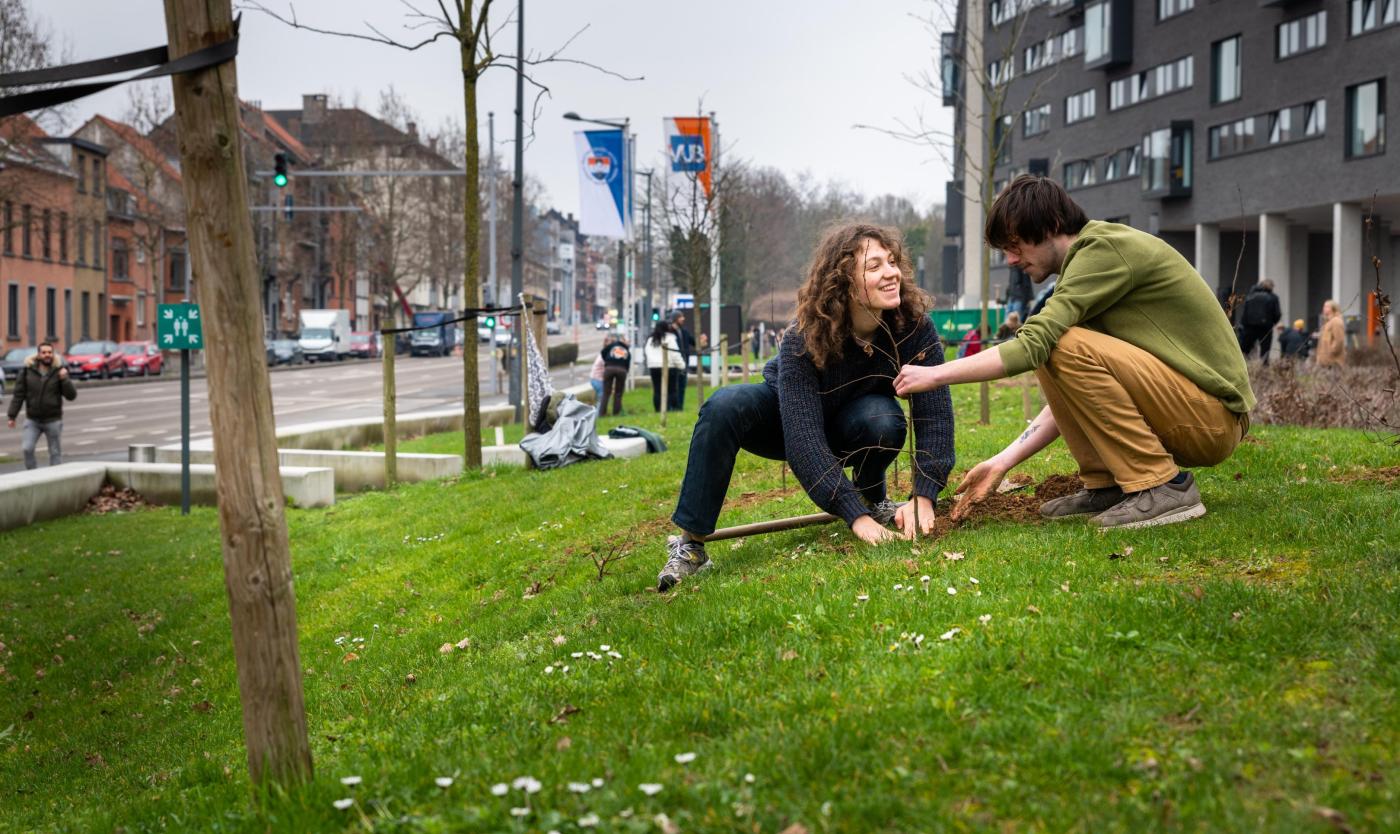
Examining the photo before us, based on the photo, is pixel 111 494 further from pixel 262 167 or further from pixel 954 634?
pixel 262 167

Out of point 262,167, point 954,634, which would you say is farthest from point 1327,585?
point 262,167

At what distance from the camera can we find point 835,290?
5.81 metres

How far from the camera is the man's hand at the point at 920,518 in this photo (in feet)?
18.8

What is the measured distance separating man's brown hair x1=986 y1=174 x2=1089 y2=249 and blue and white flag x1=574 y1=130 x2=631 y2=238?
2393cm

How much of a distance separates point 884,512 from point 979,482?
0.69 m

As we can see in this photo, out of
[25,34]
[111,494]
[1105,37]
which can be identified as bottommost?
[111,494]

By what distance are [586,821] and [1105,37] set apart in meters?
58.1

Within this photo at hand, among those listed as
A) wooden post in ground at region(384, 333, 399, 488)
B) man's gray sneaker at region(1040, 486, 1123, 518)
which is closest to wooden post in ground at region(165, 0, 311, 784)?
man's gray sneaker at region(1040, 486, 1123, 518)

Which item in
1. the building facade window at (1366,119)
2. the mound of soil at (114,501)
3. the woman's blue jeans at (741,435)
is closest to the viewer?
the woman's blue jeans at (741,435)

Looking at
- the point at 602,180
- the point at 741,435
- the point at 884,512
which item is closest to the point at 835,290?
the point at 741,435

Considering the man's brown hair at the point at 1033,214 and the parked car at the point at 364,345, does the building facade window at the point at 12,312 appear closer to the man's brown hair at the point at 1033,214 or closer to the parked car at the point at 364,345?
the parked car at the point at 364,345

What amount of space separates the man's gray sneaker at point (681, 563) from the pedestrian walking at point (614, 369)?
1919cm

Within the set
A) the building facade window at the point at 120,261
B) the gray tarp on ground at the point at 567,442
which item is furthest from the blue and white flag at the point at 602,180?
the building facade window at the point at 120,261

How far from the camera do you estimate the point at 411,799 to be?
348cm
